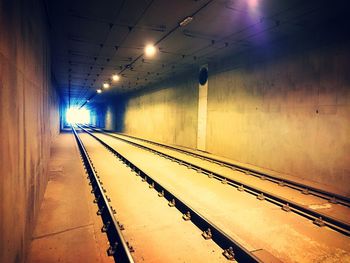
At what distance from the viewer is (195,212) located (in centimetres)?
471

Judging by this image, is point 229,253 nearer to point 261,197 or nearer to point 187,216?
point 187,216

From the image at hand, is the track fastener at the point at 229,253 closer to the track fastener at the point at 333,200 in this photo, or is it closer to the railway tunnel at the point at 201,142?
the railway tunnel at the point at 201,142

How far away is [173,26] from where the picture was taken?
7918 mm

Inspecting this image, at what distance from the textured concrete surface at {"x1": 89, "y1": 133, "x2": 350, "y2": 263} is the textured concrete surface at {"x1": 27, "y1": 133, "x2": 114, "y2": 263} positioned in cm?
87

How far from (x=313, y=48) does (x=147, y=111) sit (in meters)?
18.0

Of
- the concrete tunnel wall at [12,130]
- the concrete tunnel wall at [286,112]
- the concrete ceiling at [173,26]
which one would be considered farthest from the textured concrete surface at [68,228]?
the concrete tunnel wall at [286,112]

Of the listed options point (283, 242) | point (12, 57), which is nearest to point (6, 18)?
point (12, 57)

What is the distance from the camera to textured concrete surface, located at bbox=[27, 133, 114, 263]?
347 centimetres

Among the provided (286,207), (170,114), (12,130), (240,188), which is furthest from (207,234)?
(170,114)

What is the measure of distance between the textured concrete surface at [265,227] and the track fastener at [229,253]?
355mm

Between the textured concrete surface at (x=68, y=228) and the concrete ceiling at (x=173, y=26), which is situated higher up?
the concrete ceiling at (x=173, y=26)

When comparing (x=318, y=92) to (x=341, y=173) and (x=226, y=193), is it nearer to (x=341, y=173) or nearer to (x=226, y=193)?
(x=341, y=173)

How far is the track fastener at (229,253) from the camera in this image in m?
3.46

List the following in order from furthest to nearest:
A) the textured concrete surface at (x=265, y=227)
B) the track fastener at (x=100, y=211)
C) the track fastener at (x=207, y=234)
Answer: the track fastener at (x=100, y=211) → the track fastener at (x=207, y=234) → the textured concrete surface at (x=265, y=227)
